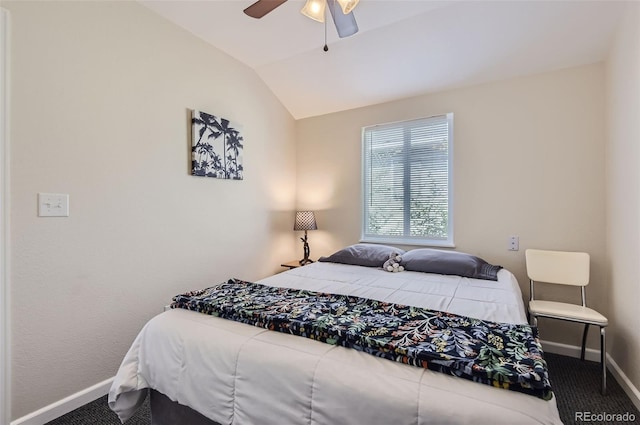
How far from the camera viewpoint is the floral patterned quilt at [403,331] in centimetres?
90

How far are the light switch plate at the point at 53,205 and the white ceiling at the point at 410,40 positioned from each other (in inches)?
57.6

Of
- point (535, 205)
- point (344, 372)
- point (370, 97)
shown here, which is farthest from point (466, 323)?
point (370, 97)

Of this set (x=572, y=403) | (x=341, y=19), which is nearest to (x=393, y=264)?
(x=572, y=403)

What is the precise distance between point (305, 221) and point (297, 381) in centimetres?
245

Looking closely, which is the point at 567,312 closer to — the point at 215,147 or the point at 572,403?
the point at 572,403

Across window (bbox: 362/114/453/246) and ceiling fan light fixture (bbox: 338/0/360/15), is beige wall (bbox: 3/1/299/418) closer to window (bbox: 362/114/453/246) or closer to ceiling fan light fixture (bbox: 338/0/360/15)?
ceiling fan light fixture (bbox: 338/0/360/15)

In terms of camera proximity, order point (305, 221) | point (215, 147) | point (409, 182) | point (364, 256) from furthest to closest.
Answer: point (305, 221)
point (409, 182)
point (364, 256)
point (215, 147)

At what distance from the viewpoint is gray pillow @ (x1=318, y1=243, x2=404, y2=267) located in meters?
2.67

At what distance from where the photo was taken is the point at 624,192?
193 centimetres

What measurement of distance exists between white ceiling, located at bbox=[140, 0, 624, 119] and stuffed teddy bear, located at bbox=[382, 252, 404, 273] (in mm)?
1638

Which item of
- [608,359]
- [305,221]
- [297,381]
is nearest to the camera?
[297,381]

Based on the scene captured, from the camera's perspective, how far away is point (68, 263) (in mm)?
1754
